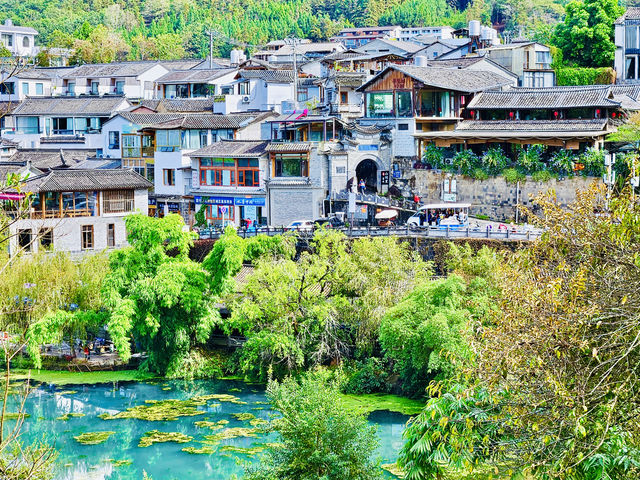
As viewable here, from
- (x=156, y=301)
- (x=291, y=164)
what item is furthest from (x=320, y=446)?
(x=291, y=164)

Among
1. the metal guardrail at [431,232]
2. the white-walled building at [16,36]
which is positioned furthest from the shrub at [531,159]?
the white-walled building at [16,36]

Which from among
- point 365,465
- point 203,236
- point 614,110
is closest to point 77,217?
point 203,236

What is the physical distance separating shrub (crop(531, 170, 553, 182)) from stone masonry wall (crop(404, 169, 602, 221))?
169 mm

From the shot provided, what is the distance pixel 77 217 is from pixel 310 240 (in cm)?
1105

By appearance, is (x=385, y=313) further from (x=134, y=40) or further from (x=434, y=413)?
(x=134, y=40)

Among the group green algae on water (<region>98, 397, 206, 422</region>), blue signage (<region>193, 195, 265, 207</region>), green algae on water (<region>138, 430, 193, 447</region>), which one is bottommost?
green algae on water (<region>138, 430, 193, 447</region>)

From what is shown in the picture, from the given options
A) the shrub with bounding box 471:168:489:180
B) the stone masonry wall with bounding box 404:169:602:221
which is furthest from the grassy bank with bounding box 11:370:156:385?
the shrub with bounding box 471:168:489:180

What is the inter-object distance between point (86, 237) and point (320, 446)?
2707 cm

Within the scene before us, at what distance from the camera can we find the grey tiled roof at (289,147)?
150 ft

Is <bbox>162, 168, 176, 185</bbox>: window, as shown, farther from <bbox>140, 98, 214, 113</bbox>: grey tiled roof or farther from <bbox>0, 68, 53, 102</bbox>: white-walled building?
<bbox>0, 68, 53, 102</bbox>: white-walled building

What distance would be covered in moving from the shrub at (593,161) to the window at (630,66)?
1481 cm

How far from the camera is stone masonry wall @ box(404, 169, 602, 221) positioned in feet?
134

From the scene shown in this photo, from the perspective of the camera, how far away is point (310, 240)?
3891 centimetres

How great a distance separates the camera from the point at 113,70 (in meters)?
69.1
